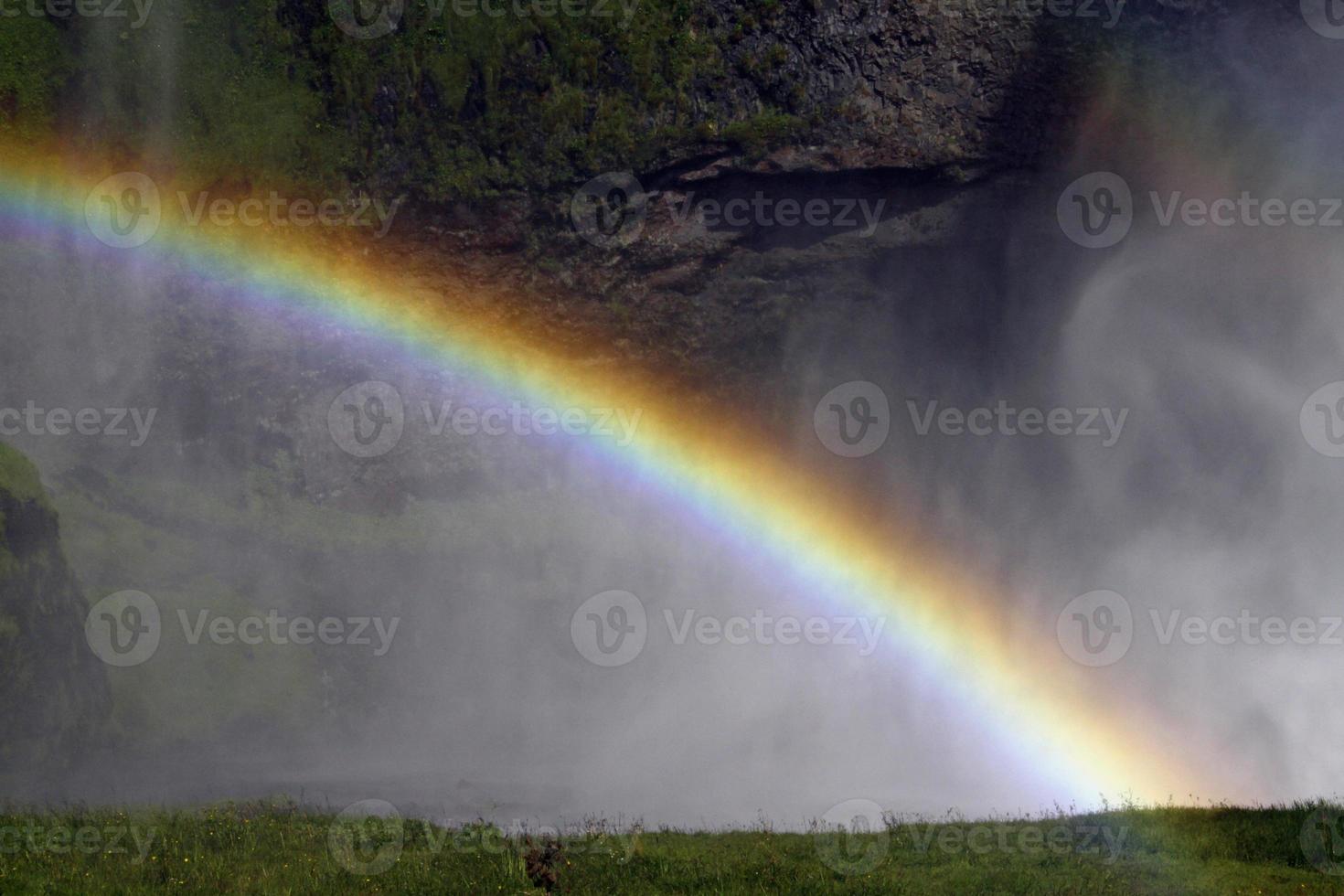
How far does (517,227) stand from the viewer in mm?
34000

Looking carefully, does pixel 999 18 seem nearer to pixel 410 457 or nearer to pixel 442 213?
pixel 442 213

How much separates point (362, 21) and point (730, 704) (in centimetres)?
2086
